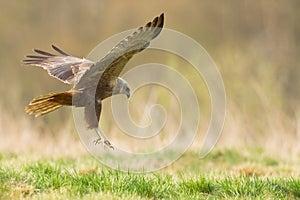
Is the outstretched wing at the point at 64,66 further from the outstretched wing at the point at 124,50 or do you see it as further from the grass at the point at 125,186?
the grass at the point at 125,186

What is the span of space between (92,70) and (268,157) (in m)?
Answer: 3.47

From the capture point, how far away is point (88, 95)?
6.62 m

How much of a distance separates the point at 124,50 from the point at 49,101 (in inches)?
38.8

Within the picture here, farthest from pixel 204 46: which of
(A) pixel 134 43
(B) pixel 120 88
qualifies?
(A) pixel 134 43

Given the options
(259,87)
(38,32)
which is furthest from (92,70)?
(38,32)

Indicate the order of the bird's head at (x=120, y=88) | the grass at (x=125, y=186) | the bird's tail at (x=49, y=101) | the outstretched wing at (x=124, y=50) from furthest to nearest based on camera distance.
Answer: the bird's head at (x=120, y=88)
the bird's tail at (x=49, y=101)
the outstretched wing at (x=124, y=50)
the grass at (x=125, y=186)

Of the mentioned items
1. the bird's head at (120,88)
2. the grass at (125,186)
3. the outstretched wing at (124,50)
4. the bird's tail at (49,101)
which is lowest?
the grass at (125,186)

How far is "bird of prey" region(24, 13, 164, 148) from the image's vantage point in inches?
237

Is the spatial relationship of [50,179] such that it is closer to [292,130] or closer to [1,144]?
[1,144]

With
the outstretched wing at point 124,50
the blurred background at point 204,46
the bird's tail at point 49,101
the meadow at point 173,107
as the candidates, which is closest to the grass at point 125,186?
the meadow at point 173,107

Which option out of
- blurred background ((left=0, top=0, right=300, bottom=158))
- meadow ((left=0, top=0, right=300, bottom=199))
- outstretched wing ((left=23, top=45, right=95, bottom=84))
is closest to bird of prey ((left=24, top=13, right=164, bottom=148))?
outstretched wing ((left=23, top=45, right=95, bottom=84))

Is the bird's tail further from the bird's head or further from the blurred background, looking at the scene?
the blurred background

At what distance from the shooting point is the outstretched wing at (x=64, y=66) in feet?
22.5

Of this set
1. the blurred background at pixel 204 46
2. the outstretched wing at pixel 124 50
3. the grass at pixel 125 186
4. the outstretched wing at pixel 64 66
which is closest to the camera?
the grass at pixel 125 186
